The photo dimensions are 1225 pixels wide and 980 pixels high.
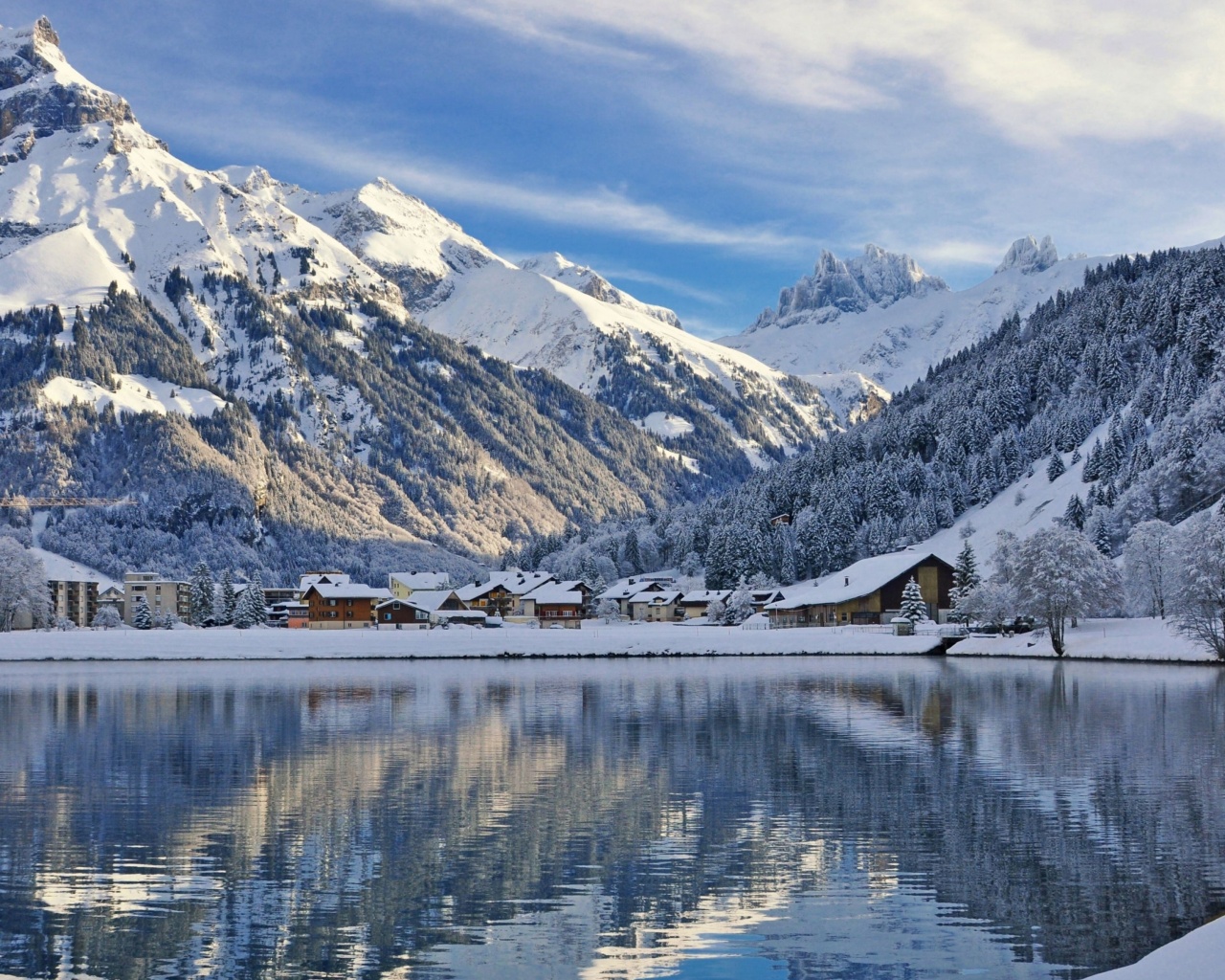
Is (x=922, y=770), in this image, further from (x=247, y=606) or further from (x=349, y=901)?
(x=247, y=606)

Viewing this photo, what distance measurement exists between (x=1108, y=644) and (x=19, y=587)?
11864cm

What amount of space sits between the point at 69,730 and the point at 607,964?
41.0m

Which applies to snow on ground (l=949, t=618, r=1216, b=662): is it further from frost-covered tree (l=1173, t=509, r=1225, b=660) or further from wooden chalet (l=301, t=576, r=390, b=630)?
wooden chalet (l=301, t=576, r=390, b=630)

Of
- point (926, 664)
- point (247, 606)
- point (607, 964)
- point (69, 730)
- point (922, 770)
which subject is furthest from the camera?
point (247, 606)

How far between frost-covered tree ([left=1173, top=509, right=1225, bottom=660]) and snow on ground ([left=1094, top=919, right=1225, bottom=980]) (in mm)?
77674

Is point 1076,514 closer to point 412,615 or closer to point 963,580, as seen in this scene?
point 963,580

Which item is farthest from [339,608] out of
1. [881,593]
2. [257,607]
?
[881,593]

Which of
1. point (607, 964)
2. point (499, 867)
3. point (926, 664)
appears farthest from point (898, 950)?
point (926, 664)

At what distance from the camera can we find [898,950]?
66.9 feet

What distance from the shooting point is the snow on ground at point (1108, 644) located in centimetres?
10006

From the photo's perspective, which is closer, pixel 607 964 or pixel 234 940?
pixel 607 964

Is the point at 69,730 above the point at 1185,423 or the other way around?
the other way around

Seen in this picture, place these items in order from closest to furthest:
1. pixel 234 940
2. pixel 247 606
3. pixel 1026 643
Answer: pixel 234 940
pixel 1026 643
pixel 247 606

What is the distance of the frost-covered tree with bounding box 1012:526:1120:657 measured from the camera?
4168 inches
